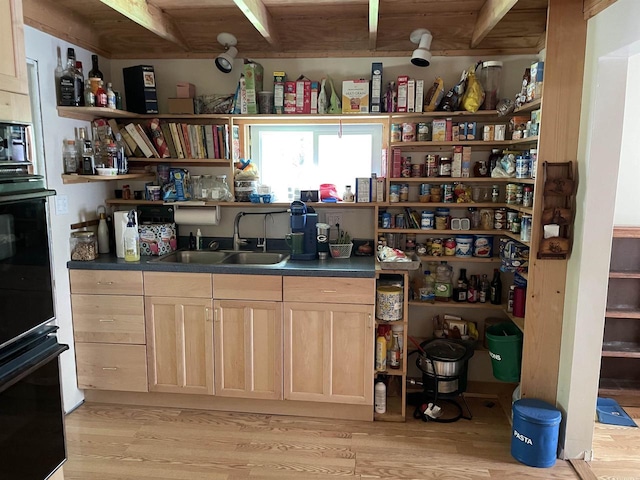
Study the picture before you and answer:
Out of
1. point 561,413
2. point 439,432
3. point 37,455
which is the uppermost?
point 37,455

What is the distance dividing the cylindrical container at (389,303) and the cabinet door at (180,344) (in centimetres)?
97

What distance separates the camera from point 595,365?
90.9 inches

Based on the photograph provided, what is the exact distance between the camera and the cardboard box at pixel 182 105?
9.96 ft

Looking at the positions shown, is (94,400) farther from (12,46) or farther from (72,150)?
(12,46)

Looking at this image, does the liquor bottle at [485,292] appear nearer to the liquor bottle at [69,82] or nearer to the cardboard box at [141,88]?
the cardboard box at [141,88]

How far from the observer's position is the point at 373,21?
2.50 m

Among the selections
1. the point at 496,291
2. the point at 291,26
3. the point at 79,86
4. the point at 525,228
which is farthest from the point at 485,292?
the point at 79,86

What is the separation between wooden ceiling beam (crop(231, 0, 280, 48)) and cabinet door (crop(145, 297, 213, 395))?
5.05ft

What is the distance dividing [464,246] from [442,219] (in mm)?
215

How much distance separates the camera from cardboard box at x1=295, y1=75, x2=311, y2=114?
2.93m

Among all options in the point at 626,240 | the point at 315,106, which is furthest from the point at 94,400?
the point at 626,240

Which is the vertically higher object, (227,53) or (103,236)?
(227,53)

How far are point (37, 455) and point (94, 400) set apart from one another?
1.43 m

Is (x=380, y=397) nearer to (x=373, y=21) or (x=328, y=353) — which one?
(x=328, y=353)
